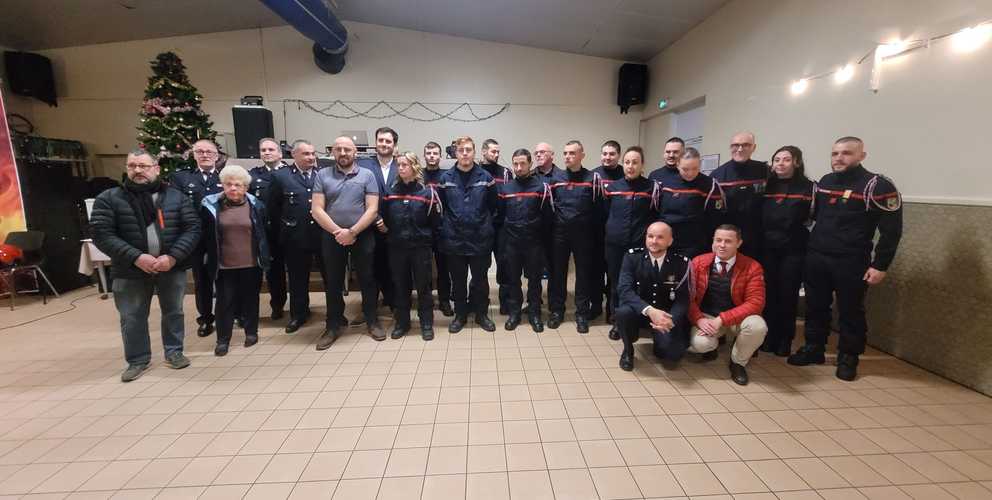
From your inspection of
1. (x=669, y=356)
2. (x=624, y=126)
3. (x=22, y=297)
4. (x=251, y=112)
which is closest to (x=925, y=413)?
(x=669, y=356)

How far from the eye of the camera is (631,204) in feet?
10.2

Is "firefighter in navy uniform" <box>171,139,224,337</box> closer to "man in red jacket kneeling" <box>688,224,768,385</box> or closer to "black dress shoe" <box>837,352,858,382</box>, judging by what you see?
"man in red jacket kneeling" <box>688,224,768,385</box>

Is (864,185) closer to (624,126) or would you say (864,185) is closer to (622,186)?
(622,186)

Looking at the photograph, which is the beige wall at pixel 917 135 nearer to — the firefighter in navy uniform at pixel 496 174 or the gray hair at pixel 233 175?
the firefighter in navy uniform at pixel 496 174

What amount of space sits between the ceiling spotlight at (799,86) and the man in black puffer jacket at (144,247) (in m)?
5.27

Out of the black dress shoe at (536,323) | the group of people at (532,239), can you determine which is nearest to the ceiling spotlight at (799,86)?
the group of people at (532,239)

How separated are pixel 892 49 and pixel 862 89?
1.02 feet

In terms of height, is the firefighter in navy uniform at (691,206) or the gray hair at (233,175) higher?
the gray hair at (233,175)

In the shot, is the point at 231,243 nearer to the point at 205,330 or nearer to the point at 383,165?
the point at 205,330

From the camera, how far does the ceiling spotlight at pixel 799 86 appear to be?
3.68 m

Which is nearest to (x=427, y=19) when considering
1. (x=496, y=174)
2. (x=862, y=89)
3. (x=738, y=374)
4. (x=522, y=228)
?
(x=496, y=174)

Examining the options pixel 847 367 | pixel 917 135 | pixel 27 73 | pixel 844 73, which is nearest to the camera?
pixel 847 367

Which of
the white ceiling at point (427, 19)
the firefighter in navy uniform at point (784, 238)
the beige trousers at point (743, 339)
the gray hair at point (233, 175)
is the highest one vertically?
the white ceiling at point (427, 19)

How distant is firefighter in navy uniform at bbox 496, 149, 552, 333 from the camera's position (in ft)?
10.7
